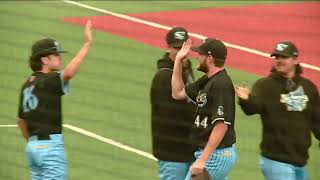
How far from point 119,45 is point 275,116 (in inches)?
328

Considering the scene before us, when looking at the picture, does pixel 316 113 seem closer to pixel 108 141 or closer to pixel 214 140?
pixel 214 140

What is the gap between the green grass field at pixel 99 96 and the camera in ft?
31.2

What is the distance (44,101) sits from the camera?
262 inches

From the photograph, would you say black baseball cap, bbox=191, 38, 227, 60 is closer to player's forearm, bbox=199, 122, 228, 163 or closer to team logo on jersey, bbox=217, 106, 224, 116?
team logo on jersey, bbox=217, 106, 224, 116

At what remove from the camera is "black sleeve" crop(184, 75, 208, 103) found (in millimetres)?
6474

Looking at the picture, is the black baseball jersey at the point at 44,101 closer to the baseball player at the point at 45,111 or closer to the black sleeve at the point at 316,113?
the baseball player at the point at 45,111

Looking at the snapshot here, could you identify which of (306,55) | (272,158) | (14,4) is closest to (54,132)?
(272,158)

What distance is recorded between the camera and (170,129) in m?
7.02

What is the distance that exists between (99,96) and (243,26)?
4.28 meters

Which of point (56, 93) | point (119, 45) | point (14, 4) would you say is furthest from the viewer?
point (14, 4)

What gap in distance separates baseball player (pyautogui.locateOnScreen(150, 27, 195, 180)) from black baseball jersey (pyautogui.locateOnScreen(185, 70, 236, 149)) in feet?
1.48

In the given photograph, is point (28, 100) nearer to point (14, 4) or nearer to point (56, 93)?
point (56, 93)

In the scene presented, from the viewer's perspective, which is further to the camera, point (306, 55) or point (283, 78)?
point (306, 55)

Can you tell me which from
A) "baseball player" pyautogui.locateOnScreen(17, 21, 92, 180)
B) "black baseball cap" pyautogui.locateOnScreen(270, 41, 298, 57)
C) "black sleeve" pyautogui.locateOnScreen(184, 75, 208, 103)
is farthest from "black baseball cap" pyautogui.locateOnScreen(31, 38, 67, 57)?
"black baseball cap" pyautogui.locateOnScreen(270, 41, 298, 57)
